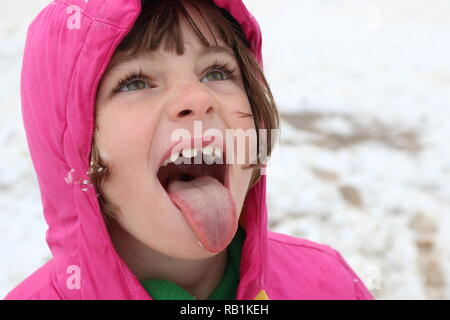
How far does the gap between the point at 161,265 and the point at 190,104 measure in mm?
518

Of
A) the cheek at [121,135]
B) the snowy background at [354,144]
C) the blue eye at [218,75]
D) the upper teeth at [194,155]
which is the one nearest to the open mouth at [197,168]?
the upper teeth at [194,155]

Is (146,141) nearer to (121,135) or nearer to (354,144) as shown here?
(121,135)

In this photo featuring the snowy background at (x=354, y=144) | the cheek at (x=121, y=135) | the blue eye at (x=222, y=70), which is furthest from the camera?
the snowy background at (x=354, y=144)

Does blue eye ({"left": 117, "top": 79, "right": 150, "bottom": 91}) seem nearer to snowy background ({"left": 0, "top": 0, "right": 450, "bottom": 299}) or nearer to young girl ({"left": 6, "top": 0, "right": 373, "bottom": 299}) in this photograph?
young girl ({"left": 6, "top": 0, "right": 373, "bottom": 299})

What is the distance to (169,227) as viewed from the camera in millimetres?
1322

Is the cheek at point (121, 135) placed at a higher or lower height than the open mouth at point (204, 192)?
higher

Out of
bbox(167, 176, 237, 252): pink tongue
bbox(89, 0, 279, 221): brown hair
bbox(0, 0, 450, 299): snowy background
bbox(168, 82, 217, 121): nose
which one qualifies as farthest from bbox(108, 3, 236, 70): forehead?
bbox(0, 0, 450, 299): snowy background

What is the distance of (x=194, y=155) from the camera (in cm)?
134

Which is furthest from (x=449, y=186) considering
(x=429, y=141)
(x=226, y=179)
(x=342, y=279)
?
(x=226, y=179)

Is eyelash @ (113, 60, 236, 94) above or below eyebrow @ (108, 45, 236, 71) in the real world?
below

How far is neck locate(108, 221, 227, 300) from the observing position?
1.53m

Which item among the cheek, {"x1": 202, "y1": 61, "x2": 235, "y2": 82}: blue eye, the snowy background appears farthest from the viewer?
the snowy background

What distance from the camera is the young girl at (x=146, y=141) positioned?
4.31 feet

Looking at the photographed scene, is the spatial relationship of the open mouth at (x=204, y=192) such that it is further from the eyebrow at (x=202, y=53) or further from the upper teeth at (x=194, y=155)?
the eyebrow at (x=202, y=53)
